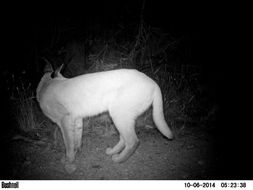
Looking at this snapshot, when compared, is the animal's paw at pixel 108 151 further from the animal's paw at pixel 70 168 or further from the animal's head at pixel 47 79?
the animal's head at pixel 47 79

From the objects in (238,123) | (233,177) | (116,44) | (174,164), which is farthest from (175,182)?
(116,44)

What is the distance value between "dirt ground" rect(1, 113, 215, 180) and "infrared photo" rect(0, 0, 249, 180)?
1cm

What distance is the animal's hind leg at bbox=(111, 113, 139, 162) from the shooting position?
10.9 ft

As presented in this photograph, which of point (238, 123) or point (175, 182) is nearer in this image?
point (175, 182)

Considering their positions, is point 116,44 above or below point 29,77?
above

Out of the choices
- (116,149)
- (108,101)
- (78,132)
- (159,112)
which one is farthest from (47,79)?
(159,112)

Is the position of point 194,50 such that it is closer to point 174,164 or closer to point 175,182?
point 174,164

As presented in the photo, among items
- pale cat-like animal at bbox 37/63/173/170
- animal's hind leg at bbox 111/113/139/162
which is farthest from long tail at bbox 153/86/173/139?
animal's hind leg at bbox 111/113/139/162

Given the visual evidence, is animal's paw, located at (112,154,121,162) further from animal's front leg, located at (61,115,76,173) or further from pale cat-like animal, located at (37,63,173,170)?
animal's front leg, located at (61,115,76,173)

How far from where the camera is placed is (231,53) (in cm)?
577

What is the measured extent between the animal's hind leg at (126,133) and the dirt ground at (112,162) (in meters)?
0.10

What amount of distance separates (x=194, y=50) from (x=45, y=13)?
10.3 ft

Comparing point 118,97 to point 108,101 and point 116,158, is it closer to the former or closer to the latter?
point 108,101

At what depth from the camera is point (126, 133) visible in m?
3.40
